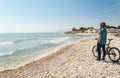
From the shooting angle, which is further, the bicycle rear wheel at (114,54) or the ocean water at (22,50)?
the ocean water at (22,50)

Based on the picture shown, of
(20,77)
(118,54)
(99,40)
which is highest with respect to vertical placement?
(99,40)

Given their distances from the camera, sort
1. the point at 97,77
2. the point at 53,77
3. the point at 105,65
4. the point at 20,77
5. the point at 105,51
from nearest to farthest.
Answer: the point at 97,77 → the point at 53,77 → the point at 20,77 → the point at 105,65 → the point at 105,51

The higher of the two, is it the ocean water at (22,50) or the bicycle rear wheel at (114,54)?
the bicycle rear wheel at (114,54)

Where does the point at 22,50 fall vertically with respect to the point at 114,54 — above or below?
below

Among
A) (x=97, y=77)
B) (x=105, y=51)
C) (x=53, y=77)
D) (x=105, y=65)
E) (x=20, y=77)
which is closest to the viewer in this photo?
(x=97, y=77)

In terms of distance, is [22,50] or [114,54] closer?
[114,54]

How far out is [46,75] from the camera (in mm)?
8602

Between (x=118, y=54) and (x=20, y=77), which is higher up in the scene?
(x=118, y=54)

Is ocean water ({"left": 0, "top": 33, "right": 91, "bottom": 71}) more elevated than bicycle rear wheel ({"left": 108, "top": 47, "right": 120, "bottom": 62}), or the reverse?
bicycle rear wheel ({"left": 108, "top": 47, "right": 120, "bottom": 62})

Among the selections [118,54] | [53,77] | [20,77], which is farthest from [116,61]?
[20,77]

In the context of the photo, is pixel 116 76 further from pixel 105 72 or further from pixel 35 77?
pixel 35 77

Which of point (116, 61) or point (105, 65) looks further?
point (116, 61)

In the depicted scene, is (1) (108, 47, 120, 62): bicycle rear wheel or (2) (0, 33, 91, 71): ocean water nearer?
(1) (108, 47, 120, 62): bicycle rear wheel

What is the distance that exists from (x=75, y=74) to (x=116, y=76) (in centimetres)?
180
